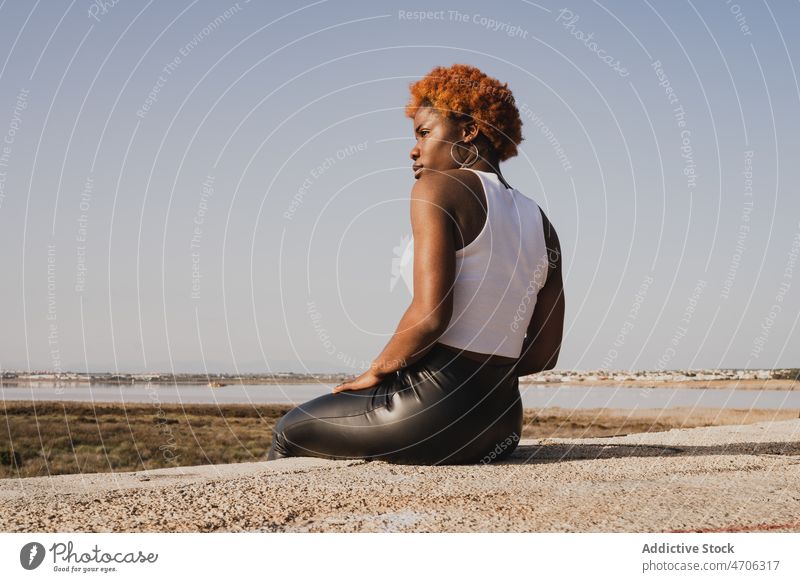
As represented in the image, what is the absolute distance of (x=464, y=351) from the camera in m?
5.12

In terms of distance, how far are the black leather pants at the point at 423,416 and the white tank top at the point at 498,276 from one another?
0.55ft

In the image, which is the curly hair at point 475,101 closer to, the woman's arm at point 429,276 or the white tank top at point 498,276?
the white tank top at point 498,276

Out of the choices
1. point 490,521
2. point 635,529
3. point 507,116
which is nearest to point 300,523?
point 490,521

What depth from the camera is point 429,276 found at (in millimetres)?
4801

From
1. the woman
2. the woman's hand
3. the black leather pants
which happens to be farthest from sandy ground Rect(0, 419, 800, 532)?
the woman's hand

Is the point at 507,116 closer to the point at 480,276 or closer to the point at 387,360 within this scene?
the point at 480,276

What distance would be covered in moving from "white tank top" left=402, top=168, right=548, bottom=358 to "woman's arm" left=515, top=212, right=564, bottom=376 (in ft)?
0.75

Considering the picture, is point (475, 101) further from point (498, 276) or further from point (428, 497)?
point (428, 497)

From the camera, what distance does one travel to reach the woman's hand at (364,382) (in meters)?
5.25

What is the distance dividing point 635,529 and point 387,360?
208cm

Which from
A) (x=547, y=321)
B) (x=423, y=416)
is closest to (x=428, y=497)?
(x=423, y=416)

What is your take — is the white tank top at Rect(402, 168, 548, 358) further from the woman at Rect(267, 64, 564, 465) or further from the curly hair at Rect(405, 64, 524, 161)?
the curly hair at Rect(405, 64, 524, 161)

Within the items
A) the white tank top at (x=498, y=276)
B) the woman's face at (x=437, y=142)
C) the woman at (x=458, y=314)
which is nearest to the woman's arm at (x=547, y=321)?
the woman at (x=458, y=314)

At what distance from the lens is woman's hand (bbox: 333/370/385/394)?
5246 millimetres
